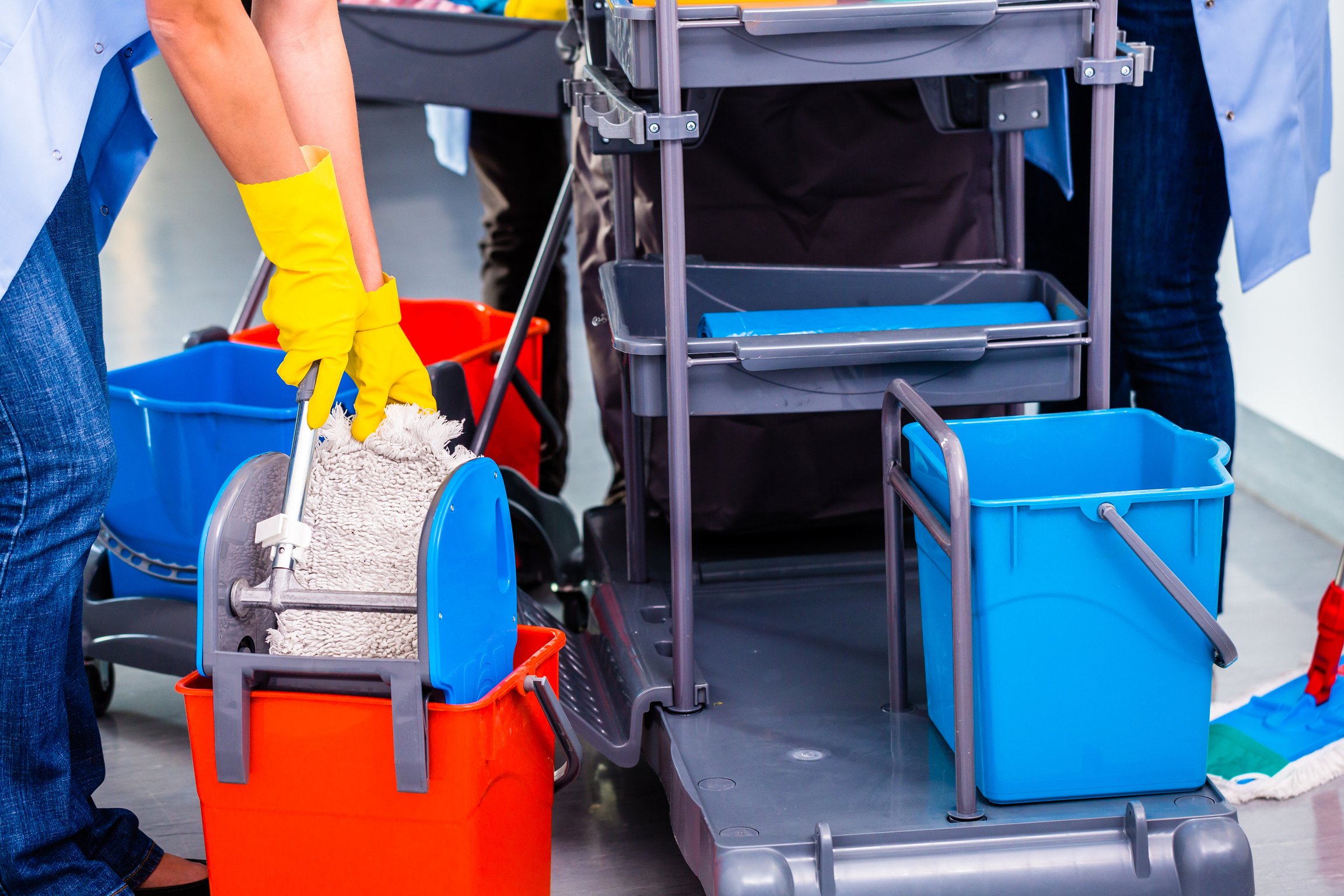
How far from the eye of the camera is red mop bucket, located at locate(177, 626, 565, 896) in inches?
45.9

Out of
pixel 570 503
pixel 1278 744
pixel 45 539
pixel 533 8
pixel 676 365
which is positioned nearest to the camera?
pixel 45 539

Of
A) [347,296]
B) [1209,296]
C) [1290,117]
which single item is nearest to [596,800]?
[347,296]

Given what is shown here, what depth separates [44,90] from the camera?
122 centimetres

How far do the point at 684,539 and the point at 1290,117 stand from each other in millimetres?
946

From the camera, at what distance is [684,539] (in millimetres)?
1464

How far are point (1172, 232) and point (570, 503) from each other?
1339 mm

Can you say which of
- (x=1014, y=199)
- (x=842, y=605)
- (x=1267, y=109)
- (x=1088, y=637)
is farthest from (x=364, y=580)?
(x=1267, y=109)

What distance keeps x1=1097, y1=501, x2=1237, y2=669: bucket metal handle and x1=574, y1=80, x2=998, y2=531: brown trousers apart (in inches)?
30.9

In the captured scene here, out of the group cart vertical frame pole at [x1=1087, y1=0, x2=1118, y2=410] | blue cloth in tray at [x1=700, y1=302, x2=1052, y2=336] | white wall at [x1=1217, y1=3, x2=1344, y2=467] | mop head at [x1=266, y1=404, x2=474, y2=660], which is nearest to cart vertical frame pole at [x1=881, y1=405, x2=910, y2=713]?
blue cloth in tray at [x1=700, y1=302, x2=1052, y2=336]

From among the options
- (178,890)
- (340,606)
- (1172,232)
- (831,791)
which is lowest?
(178,890)

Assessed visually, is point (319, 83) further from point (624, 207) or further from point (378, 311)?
point (624, 207)

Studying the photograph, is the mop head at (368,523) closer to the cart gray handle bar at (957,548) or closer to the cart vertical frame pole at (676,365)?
the cart vertical frame pole at (676,365)

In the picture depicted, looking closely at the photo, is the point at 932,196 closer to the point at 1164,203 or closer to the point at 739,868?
the point at 1164,203

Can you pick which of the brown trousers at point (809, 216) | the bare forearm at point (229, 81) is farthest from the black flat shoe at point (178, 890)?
the brown trousers at point (809, 216)
